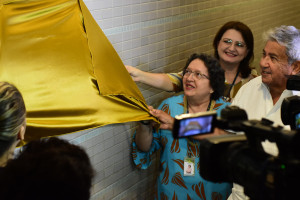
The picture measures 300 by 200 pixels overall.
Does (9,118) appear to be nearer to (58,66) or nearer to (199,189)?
(58,66)

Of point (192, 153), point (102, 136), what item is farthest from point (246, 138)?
point (102, 136)

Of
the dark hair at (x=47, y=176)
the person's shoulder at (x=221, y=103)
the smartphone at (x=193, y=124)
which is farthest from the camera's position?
the person's shoulder at (x=221, y=103)

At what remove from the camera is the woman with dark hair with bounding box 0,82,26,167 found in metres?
1.68

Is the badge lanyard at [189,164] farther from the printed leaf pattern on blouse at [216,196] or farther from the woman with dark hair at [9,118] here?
the woman with dark hair at [9,118]

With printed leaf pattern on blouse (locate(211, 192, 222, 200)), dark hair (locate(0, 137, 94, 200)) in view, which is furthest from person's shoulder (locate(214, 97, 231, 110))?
dark hair (locate(0, 137, 94, 200))

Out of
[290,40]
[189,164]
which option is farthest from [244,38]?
[189,164]

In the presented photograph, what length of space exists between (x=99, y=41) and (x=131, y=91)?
0.35 m

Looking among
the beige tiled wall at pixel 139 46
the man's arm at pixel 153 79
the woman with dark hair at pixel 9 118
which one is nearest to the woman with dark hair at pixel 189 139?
the man's arm at pixel 153 79

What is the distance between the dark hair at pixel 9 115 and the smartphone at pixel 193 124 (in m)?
0.69

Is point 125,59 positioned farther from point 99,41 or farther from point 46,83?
point 46,83

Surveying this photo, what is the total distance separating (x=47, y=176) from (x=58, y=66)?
100cm

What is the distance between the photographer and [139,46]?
3355 millimetres

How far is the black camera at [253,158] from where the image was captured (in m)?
1.25

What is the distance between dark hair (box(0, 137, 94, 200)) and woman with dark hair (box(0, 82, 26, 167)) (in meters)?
0.31
